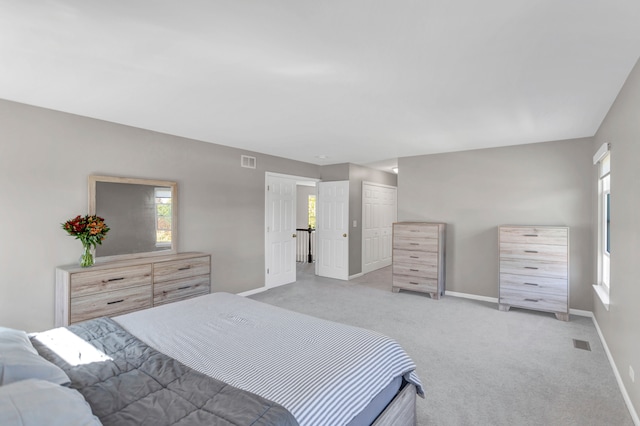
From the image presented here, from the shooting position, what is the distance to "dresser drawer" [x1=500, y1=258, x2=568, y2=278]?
12.9 feet

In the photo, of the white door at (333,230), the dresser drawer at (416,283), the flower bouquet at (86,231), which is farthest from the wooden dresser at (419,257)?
the flower bouquet at (86,231)

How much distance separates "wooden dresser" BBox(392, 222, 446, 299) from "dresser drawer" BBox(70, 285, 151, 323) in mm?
3662

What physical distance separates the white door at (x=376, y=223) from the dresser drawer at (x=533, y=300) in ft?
9.67

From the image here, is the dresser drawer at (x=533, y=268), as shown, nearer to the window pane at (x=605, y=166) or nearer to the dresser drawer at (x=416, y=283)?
the dresser drawer at (x=416, y=283)

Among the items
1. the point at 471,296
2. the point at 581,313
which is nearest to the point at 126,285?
the point at 471,296

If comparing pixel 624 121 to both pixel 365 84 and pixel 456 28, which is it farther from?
pixel 365 84

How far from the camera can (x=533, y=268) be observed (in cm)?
410

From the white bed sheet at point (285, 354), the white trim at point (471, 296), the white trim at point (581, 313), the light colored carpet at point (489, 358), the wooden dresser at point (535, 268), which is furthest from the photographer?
the white trim at point (471, 296)

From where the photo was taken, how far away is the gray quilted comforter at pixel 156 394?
1.10 meters

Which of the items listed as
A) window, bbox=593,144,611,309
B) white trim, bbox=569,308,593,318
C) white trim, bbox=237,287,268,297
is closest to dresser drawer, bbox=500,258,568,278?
window, bbox=593,144,611,309

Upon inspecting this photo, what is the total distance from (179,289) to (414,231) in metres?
3.53

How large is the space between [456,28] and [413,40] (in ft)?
0.77

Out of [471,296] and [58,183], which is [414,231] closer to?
[471,296]

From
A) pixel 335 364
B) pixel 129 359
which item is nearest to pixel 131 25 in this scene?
pixel 129 359
